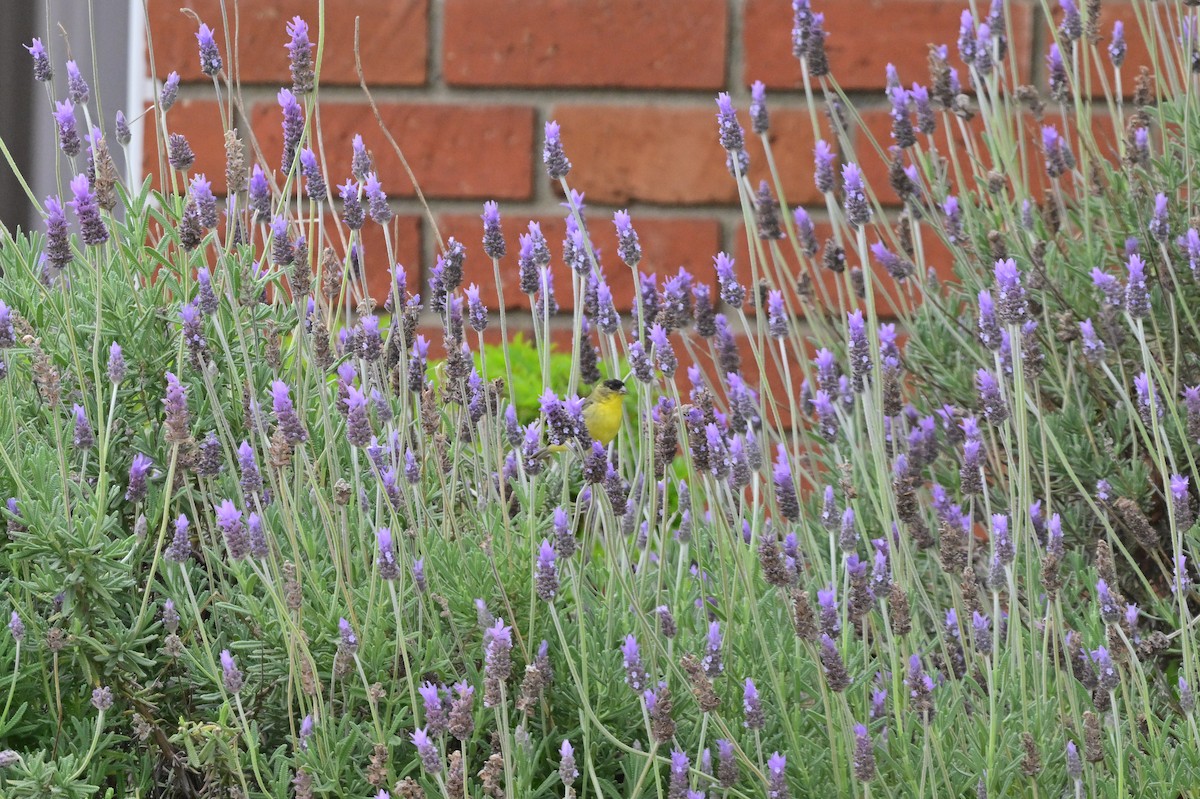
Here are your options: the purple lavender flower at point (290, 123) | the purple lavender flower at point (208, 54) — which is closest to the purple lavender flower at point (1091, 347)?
the purple lavender flower at point (290, 123)

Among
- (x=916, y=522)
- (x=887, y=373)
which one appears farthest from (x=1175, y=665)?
(x=887, y=373)

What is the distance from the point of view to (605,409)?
1390 mm

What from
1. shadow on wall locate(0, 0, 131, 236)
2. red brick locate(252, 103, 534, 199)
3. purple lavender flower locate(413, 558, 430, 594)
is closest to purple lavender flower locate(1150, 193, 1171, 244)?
purple lavender flower locate(413, 558, 430, 594)

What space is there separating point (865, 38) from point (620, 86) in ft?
1.37

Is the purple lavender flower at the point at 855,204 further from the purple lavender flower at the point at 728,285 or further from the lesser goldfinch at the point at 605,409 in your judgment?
the lesser goldfinch at the point at 605,409

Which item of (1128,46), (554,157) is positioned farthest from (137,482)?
(1128,46)

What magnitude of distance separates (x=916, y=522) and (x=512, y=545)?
44 centimetres

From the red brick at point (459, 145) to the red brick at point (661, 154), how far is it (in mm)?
81

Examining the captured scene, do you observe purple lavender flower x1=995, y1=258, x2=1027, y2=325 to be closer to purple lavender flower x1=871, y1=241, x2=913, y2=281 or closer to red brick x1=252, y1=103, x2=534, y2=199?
purple lavender flower x1=871, y1=241, x2=913, y2=281

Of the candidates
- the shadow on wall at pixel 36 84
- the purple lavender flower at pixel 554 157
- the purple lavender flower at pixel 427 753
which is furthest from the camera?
the shadow on wall at pixel 36 84

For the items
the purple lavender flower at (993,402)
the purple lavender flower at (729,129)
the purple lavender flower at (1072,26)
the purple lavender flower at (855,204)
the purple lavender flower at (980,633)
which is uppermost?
the purple lavender flower at (1072,26)

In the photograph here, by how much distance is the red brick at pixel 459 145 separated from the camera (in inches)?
90.9

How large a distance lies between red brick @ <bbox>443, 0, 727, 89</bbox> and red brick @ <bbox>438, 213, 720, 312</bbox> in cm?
23

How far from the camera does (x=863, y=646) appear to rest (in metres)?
1.14
